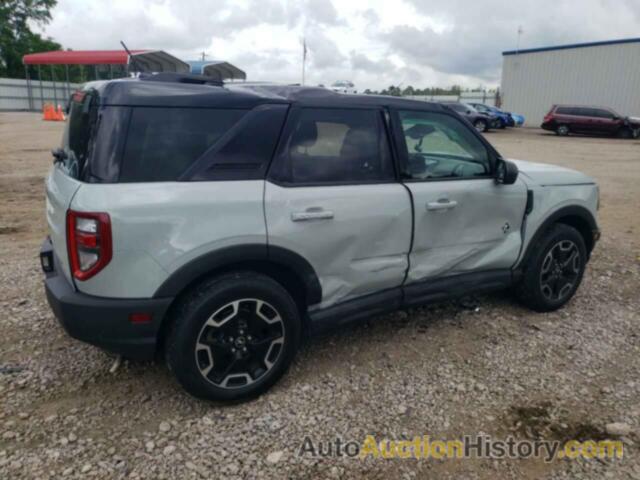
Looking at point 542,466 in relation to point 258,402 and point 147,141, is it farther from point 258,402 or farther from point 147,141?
point 147,141

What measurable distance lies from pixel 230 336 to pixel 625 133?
28.8 m

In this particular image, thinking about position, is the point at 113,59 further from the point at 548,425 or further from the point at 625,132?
the point at 548,425

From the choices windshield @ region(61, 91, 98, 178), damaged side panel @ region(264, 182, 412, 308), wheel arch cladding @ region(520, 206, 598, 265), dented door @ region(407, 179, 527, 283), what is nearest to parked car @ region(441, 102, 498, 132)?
wheel arch cladding @ region(520, 206, 598, 265)

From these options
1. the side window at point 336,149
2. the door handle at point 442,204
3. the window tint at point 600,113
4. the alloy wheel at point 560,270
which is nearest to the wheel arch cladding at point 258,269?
the side window at point 336,149

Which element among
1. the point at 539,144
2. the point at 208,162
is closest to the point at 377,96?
the point at 208,162

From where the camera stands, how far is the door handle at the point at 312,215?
2873 mm

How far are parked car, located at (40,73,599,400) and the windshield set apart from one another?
0.06 ft

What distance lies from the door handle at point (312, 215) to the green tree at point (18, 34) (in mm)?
54556

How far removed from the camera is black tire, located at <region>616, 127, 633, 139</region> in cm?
2588

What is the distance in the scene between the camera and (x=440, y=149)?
3.82m

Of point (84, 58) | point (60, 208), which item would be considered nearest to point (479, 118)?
point (84, 58)

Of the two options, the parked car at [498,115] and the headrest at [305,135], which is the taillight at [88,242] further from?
the parked car at [498,115]

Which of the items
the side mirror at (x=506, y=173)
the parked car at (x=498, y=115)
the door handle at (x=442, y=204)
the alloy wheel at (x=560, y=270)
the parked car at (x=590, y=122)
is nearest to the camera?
the door handle at (x=442, y=204)

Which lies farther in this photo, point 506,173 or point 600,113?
point 600,113
